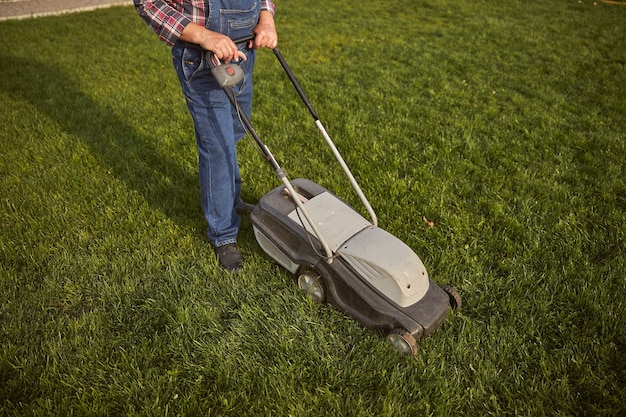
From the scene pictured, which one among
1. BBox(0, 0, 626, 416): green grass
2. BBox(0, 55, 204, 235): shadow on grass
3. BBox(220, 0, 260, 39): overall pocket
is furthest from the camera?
BBox(0, 55, 204, 235): shadow on grass

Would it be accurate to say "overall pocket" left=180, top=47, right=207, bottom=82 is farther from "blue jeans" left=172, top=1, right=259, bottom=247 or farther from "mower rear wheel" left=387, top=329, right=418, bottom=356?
"mower rear wheel" left=387, top=329, right=418, bottom=356

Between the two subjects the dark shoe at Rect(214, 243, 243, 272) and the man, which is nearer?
the man

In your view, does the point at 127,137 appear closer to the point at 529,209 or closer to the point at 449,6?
the point at 529,209

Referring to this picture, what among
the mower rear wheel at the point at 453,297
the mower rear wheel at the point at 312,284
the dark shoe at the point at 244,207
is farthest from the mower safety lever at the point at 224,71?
the mower rear wheel at the point at 453,297

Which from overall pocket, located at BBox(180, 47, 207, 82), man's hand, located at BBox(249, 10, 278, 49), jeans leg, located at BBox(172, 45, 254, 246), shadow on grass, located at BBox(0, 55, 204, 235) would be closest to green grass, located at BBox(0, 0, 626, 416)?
shadow on grass, located at BBox(0, 55, 204, 235)

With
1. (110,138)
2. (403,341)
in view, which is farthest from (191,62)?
(110,138)

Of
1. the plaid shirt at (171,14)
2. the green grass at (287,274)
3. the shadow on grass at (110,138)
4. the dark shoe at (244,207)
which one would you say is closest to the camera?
the green grass at (287,274)

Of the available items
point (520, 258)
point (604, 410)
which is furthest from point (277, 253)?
point (604, 410)

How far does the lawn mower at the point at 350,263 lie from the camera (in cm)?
232

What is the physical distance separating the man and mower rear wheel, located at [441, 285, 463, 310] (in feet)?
4.20

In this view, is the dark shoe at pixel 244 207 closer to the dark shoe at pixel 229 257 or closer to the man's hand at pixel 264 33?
the dark shoe at pixel 229 257

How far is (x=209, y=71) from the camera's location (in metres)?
2.56

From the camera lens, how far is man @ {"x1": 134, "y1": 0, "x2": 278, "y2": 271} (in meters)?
2.34

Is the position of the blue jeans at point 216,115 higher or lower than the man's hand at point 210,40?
lower
